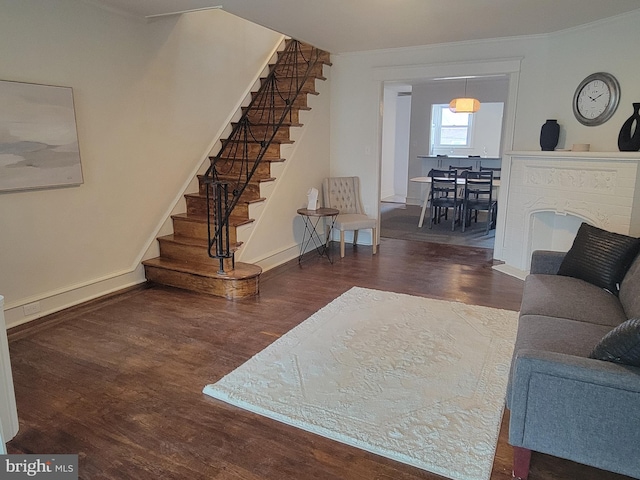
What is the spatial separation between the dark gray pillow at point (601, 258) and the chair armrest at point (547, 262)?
0.05m

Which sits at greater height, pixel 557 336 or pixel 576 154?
pixel 576 154

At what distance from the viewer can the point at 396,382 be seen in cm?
264

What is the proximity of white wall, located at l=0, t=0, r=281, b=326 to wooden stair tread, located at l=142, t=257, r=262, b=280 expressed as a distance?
21 centimetres

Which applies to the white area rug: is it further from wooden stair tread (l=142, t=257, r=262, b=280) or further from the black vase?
the black vase

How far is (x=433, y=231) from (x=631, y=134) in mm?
3372

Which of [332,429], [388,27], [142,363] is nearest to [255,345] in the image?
[142,363]

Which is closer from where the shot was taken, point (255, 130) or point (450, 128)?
point (255, 130)

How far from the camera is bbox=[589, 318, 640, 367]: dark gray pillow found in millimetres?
1648

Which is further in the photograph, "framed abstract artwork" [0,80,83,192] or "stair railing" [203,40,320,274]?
"stair railing" [203,40,320,274]

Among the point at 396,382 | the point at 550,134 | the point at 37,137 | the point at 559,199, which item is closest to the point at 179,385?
the point at 396,382

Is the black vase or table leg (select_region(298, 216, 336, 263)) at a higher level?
the black vase

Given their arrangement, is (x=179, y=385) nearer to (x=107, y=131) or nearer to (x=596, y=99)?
(x=107, y=131)

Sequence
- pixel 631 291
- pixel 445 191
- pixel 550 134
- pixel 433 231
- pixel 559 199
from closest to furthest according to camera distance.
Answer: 1. pixel 631 291
2. pixel 559 199
3. pixel 550 134
4. pixel 433 231
5. pixel 445 191

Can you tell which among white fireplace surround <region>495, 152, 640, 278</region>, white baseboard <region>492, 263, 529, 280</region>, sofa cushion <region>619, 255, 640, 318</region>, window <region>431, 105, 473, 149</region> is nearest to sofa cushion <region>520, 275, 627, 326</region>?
sofa cushion <region>619, 255, 640, 318</region>
